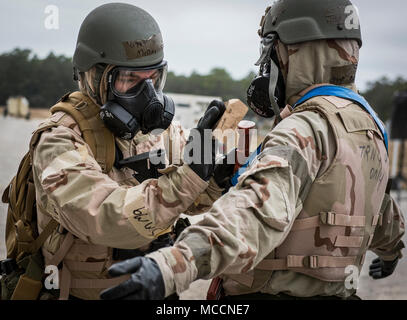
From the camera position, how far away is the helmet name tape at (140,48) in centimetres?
290

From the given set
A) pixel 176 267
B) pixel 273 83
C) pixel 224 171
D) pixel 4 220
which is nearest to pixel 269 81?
pixel 273 83

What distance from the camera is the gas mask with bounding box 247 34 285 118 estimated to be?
2.44m

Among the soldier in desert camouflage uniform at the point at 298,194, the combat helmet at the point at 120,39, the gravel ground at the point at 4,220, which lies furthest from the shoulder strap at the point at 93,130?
the gravel ground at the point at 4,220

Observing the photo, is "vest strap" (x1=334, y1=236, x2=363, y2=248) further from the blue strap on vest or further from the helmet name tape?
the helmet name tape

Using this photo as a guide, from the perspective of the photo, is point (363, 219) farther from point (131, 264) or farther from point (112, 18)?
point (112, 18)

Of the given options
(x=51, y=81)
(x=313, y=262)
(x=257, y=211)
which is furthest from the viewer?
(x=51, y=81)

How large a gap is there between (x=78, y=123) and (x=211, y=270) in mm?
1450

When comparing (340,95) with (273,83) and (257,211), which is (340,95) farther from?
(257,211)

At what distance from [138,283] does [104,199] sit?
106 centimetres

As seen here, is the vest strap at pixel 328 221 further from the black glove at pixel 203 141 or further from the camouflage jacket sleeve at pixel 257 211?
the black glove at pixel 203 141

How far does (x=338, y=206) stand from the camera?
6.80ft

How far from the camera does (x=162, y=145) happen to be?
3260mm

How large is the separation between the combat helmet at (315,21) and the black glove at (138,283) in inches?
53.9

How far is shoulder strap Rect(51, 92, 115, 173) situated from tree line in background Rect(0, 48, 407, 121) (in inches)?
92.4
